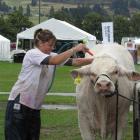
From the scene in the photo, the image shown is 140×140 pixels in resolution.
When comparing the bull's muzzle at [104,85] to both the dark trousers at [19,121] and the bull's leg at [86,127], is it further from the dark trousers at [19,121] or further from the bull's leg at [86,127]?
the bull's leg at [86,127]

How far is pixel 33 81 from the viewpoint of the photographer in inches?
288

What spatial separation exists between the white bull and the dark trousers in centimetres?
78

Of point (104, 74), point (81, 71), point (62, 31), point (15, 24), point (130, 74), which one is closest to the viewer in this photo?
point (104, 74)

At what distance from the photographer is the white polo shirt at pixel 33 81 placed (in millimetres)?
7293

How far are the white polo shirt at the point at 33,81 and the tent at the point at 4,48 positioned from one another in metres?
52.8

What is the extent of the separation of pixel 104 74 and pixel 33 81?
0.92 metres

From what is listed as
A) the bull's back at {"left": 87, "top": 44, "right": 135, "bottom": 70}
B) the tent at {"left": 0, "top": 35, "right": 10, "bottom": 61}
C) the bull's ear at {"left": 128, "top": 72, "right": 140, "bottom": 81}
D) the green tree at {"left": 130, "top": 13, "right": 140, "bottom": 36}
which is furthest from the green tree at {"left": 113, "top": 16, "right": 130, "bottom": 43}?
the bull's ear at {"left": 128, "top": 72, "right": 140, "bottom": 81}

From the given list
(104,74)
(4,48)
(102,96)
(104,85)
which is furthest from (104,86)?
(4,48)

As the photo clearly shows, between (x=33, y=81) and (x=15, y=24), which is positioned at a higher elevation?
(x=15, y=24)

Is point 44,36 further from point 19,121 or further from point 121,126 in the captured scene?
point 121,126

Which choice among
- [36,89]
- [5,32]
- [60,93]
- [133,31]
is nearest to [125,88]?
[36,89]

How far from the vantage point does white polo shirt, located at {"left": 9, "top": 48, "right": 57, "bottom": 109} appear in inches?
287

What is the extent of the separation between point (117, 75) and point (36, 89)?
3.46ft

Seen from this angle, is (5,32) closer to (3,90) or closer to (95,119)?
(3,90)
